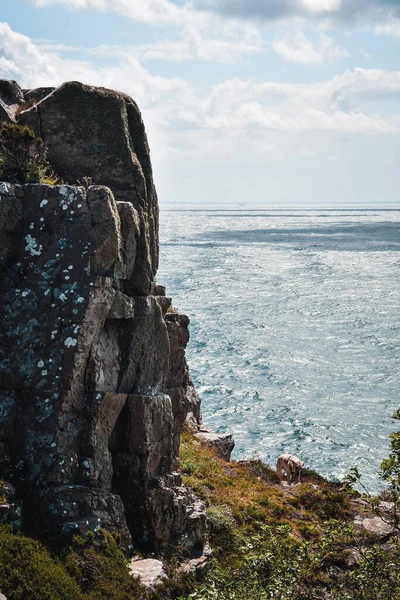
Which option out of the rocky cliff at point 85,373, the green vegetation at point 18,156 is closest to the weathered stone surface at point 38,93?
the green vegetation at point 18,156

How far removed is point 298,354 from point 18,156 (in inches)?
2094

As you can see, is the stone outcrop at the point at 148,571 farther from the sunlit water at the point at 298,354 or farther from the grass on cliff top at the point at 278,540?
the sunlit water at the point at 298,354

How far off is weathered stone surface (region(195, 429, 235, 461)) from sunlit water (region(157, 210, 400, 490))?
8.93m

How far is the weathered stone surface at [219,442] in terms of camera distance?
112 feet

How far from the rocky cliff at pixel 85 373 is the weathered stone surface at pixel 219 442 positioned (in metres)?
15.0

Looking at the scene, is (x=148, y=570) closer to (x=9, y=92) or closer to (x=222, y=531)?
(x=222, y=531)

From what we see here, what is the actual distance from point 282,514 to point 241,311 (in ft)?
194

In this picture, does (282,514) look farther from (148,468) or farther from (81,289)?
(81,289)

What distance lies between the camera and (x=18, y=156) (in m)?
17.7

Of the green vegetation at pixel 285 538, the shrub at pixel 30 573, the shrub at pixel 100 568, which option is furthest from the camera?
the shrub at pixel 100 568

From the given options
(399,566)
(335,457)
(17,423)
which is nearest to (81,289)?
(17,423)

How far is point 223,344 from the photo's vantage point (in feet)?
232

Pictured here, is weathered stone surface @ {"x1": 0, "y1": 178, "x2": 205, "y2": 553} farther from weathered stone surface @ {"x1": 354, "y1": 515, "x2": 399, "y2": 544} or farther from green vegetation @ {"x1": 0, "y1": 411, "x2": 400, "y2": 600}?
weathered stone surface @ {"x1": 354, "y1": 515, "x2": 399, "y2": 544}

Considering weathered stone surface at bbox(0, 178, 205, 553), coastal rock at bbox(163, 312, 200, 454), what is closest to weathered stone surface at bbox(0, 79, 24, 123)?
weathered stone surface at bbox(0, 178, 205, 553)
